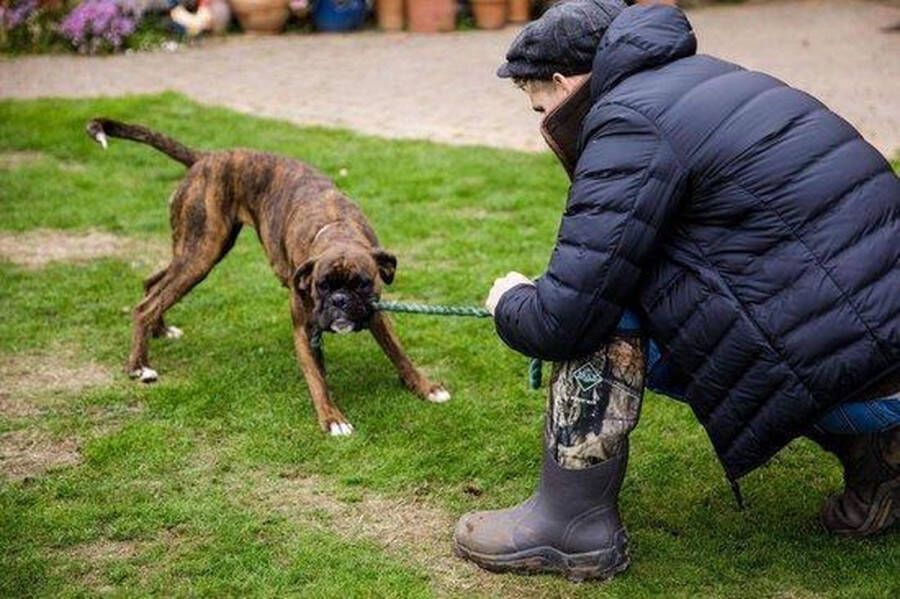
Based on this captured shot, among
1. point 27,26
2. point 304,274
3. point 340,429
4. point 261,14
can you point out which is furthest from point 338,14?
point 340,429

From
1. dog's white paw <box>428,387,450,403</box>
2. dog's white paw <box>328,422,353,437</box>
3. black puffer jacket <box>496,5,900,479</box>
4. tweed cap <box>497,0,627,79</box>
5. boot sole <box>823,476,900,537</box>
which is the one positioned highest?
tweed cap <box>497,0,627,79</box>

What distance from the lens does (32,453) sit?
18.1 feet

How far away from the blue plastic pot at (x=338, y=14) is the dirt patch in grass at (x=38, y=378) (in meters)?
10.5

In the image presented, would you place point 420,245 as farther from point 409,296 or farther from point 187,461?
point 187,461

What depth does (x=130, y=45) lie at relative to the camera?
51.0 ft

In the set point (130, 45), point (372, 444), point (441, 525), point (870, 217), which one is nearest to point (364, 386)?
point (372, 444)

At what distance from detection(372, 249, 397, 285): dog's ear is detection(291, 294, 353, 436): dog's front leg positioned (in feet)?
1.35

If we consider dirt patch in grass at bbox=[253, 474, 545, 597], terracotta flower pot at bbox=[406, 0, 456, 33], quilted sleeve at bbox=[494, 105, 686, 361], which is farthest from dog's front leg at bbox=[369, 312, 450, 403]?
terracotta flower pot at bbox=[406, 0, 456, 33]

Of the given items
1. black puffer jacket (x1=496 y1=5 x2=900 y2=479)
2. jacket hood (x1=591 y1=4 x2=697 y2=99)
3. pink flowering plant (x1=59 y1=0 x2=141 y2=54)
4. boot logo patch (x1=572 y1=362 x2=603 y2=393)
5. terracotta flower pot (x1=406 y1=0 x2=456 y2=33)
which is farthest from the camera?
terracotta flower pot (x1=406 y1=0 x2=456 y2=33)

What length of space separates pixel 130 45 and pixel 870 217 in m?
13.0

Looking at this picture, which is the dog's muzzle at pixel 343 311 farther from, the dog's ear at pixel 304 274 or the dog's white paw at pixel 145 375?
the dog's white paw at pixel 145 375

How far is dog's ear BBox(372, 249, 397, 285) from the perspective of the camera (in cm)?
582

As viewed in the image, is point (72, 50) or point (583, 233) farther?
point (72, 50)

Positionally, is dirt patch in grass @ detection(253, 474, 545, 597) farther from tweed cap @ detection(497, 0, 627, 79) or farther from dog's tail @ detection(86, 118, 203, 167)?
dog's tail @ detection(86, 118, 203, 167)
